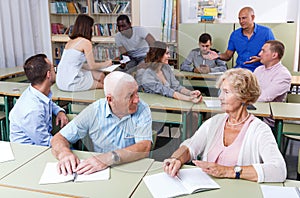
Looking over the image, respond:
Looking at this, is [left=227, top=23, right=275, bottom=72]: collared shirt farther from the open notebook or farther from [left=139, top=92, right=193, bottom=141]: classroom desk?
the open notebook

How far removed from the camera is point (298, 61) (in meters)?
5.18

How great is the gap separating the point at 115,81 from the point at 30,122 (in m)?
1.04

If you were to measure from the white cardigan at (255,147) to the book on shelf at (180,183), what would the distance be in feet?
0.50

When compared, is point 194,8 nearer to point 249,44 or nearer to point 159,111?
point 249,44

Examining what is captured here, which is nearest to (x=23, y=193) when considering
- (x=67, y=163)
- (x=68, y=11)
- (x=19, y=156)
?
(x=67, y=163)

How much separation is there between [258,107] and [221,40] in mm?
2471

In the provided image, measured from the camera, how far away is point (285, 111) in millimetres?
2795

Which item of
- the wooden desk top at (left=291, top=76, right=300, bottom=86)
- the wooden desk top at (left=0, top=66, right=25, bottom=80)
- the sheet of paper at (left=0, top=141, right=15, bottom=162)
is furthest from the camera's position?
the wooden desk top at (left=0, top=66, right=25, bottom=80)

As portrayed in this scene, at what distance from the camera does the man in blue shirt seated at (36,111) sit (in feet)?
7.25

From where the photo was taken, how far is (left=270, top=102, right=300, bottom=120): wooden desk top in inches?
105

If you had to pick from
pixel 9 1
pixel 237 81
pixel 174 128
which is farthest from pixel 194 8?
pixel 174 128

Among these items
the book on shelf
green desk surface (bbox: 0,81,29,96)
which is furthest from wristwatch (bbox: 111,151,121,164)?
green desk surface (bbox: 0,81,29,96)

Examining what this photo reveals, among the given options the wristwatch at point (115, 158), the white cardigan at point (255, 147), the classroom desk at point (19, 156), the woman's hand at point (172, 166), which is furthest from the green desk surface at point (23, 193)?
the white cardigan at point (255, 147)

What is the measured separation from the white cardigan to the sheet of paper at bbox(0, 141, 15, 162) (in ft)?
Result: 3.12
